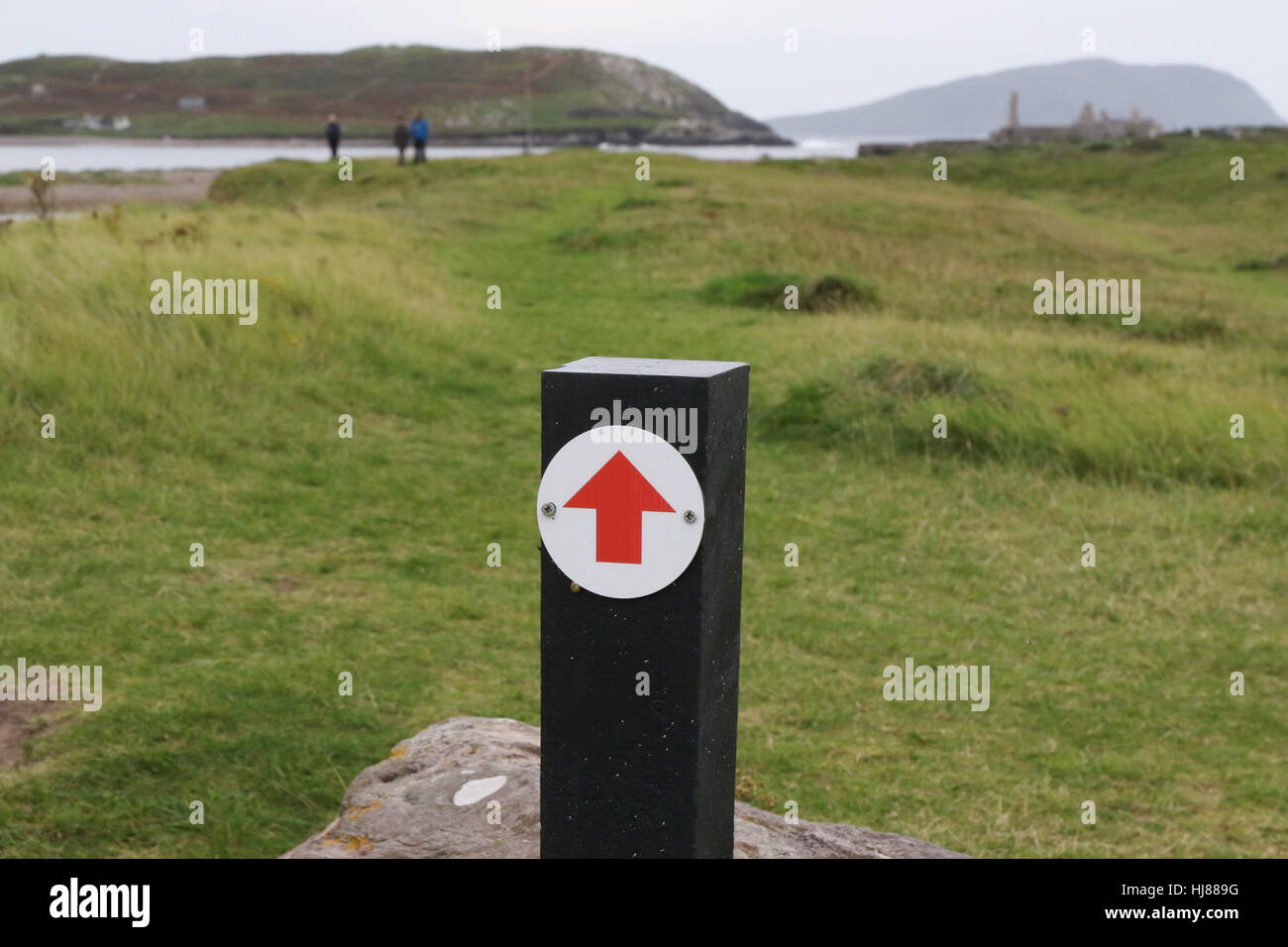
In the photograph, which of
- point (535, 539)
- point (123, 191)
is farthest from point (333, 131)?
point (535, 539)

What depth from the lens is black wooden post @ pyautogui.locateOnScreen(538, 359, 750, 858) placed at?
2.60 meters

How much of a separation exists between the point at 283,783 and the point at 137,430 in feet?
15.7

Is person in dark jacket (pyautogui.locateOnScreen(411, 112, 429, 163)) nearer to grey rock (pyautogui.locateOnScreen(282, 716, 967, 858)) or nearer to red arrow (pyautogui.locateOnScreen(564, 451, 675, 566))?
grey rock (pyautogui.locateOnScreen(282, 716, 967, 858))

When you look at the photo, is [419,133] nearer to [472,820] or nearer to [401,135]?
[401,135]

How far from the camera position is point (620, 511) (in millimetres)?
2621

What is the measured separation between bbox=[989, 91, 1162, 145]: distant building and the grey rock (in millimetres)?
79144

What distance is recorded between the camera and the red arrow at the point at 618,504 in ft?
8.53

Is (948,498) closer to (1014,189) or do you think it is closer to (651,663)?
(651,663)

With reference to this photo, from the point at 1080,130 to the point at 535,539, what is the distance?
285 feet

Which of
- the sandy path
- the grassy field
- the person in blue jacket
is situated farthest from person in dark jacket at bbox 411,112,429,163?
the grassy field

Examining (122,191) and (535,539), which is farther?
(122,191)

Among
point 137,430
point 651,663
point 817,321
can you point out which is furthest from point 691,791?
point 817,321

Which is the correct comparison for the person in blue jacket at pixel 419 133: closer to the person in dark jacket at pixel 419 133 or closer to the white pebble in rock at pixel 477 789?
the person in dark jacket at pixel 419 133

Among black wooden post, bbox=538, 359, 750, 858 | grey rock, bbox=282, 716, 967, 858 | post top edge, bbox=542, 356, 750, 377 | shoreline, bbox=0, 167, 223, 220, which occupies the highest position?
shoreline, bbox=0, 167, 223, 220
